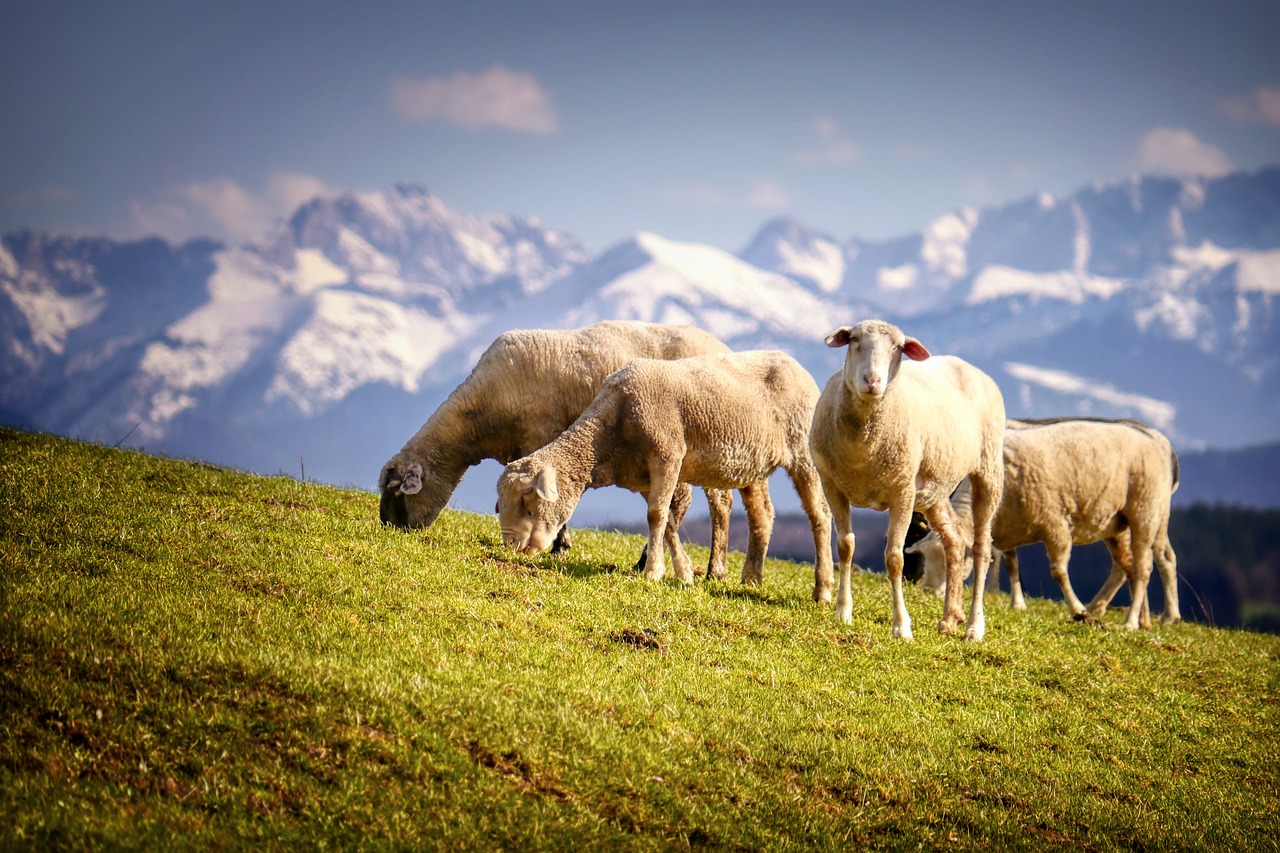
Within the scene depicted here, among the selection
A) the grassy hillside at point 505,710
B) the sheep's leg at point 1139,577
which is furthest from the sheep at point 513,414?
the sheep's leg at point 1139,577

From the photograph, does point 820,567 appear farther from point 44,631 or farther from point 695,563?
point 44,631

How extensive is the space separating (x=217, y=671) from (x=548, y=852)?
3260mm

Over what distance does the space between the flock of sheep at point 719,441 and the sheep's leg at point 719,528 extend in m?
0.04

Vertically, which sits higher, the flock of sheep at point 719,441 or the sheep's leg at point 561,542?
the flock of sheep at point 719,441

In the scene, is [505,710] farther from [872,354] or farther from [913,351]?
[913,351]

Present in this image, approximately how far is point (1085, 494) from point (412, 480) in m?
13.4

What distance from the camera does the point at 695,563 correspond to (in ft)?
65.7

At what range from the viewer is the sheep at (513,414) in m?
17.6

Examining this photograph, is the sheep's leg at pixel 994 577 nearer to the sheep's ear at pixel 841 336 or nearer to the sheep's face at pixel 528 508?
the sheep's ear at pixel 841 336

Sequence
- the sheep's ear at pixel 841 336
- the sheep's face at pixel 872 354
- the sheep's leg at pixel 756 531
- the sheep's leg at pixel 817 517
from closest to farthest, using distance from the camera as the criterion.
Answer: the sheep's face at pixel 872 354 < the sheep's ear at pixel 841 336 < the sheep's leg at pixel 817 517 < the sheep's leg at pixel 756 531

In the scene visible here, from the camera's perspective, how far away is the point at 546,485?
14648 millimetres

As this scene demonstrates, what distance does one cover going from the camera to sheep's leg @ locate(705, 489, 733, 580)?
17.6 m

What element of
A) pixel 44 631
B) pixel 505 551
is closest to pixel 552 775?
pixel 44 631

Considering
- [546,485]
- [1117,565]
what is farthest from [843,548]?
[1117,565]
